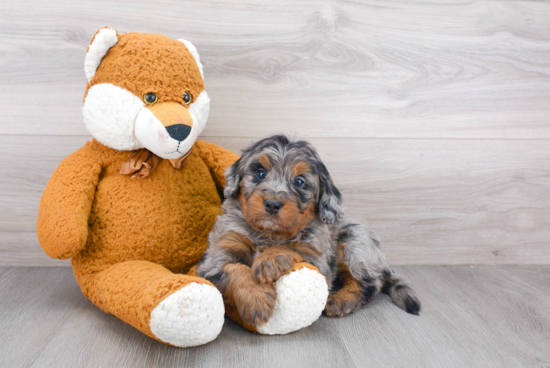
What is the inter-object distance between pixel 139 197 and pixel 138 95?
1.35 ft

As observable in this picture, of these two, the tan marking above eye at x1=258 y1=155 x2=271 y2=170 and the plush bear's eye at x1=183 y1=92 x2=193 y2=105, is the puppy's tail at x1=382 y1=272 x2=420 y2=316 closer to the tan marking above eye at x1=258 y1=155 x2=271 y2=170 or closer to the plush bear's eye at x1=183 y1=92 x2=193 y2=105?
the tan marking above eye at x1=258 y1=155 x2=271 y2=170

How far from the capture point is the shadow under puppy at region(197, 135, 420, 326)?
4.91 feet

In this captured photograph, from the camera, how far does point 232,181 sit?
Answer: 1.72m

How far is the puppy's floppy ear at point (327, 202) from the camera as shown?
5.51 ft

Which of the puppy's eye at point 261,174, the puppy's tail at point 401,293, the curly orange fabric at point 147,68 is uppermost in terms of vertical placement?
the curly orange fabric at point 147,68

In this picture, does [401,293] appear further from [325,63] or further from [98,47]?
[98,47]

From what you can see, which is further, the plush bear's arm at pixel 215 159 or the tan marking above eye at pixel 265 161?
the plush bear's arm at pixel 215 159

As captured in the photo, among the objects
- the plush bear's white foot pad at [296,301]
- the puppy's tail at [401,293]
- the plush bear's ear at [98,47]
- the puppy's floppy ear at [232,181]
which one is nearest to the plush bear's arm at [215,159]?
the puppy's floppy ear at [232,181]

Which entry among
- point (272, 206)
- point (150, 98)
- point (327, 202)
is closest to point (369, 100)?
point (327, 202)

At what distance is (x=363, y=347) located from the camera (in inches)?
60.4

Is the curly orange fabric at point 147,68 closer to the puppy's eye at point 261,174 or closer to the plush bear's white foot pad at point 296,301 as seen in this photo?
the puppy's eye at point 261,174

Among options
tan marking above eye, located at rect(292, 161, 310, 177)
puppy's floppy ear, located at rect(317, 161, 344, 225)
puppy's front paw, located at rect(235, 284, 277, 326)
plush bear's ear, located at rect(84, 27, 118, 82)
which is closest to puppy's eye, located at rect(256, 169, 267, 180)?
tan marking above eye, located at rect(292, 161, 310, 177)

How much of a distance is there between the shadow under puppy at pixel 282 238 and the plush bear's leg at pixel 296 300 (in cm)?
3

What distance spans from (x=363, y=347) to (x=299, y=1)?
5.37 ft
